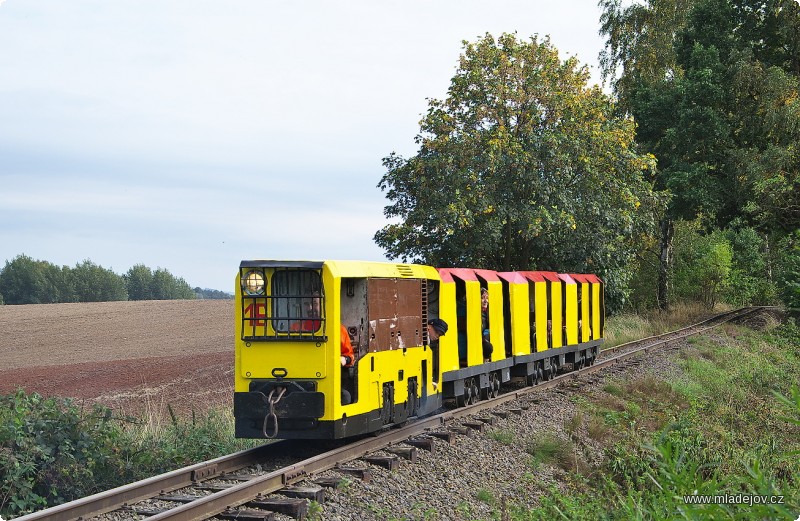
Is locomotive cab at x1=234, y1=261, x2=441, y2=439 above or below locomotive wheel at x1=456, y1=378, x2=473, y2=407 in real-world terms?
above

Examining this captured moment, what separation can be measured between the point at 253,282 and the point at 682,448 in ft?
18.5

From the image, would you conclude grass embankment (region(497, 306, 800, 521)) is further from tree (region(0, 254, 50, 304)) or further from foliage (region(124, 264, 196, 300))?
foliage (region(124, 264, 196, 300))

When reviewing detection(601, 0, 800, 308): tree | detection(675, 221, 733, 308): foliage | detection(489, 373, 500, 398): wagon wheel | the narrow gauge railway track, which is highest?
detection(601, 0, 800, 308): tree

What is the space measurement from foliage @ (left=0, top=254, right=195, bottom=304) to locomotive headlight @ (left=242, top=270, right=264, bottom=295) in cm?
9647

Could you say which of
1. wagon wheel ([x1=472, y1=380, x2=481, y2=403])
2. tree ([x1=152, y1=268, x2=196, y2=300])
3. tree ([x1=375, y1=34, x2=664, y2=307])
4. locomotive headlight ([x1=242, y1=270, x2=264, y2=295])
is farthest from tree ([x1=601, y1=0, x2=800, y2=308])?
tree ([x1=152, y1=268, x2=196, y2=300])

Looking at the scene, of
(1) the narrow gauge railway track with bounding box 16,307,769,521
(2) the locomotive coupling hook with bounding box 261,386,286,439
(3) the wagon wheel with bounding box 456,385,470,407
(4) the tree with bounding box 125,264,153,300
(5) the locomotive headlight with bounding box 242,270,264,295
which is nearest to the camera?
(1) the narrow gauge railway track with bounding box 16,307,769,521

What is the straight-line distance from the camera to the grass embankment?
19.4ft

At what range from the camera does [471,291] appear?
1750cm

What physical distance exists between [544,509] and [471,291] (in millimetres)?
8482

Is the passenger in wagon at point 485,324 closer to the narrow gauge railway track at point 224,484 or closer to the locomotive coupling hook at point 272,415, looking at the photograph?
the narrow gauge railway track at point 224,484

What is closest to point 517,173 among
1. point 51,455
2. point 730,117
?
point 730,117

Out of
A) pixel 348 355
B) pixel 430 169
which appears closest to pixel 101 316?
pixel 430 169

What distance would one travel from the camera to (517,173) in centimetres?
2850

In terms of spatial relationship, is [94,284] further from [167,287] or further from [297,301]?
[297,301]
